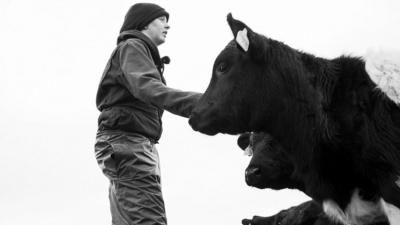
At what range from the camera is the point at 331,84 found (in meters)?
7.83

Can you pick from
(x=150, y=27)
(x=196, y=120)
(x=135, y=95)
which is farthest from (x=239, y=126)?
(x=150, y=27)

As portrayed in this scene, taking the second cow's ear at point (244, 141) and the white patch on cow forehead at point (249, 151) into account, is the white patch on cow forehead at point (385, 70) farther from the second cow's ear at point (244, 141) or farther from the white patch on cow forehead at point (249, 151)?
the second cow's ear at point (244, 141)

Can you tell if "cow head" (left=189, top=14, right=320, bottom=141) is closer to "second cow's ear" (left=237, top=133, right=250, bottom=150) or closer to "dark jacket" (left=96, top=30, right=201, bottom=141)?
"dark jacket" (left=96, top=30, right=201, bottom=141)

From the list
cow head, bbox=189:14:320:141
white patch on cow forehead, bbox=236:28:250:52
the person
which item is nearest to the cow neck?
the person

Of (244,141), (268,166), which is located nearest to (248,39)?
(268,166)

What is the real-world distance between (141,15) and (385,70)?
2.39m

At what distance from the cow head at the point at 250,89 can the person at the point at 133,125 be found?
0.82 ft

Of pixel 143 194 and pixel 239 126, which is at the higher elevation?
pixel 239 126

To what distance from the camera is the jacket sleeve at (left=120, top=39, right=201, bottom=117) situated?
291 inches

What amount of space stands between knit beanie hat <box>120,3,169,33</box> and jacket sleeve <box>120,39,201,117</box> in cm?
44

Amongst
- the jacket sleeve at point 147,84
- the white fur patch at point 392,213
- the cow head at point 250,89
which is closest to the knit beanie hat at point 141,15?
the jacket sleeve at point 147,84

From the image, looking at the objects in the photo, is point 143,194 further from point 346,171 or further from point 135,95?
point 346,171

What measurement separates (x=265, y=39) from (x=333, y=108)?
867mm

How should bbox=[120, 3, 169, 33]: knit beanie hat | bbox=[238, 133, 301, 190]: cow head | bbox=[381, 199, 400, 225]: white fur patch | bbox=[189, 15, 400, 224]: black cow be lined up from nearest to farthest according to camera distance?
bbox=[381, 199, 400, 225]: white fur patch
bbox=[189, 15, 400, 224]: black cow
bbox=[120, 3, 169, 33]: knit beanie hat
bbox=[238, 133, 301, 190]: cow head
